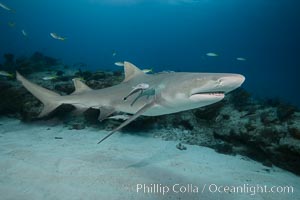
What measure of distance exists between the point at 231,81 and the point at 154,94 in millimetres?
1476

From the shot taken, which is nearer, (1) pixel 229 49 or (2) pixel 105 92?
(2) pixel 105 92

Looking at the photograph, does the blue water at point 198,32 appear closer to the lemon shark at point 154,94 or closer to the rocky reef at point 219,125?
the rocky reef at point 219,125

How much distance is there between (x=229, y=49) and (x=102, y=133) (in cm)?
10545

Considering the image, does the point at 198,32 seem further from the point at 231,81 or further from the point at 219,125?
the point at 231,81

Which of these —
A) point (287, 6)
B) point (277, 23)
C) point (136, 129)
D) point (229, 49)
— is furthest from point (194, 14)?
point (136, 129)

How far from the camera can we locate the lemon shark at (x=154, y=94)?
3611 mm

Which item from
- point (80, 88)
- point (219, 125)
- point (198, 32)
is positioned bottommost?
point (219, 125)

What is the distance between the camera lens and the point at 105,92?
17.4 ft

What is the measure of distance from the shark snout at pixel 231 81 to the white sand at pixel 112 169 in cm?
187

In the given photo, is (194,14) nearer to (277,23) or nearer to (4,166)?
(277,23)

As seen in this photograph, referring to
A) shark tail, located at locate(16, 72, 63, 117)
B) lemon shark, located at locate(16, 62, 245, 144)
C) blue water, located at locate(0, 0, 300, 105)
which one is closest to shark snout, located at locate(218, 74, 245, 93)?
lemon shark, located at locate(16, 62, 245, 144)

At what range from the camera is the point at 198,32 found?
397ft

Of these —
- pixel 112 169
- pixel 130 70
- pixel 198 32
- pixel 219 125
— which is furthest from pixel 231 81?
pixel 198 32

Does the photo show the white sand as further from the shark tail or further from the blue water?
the blue water
